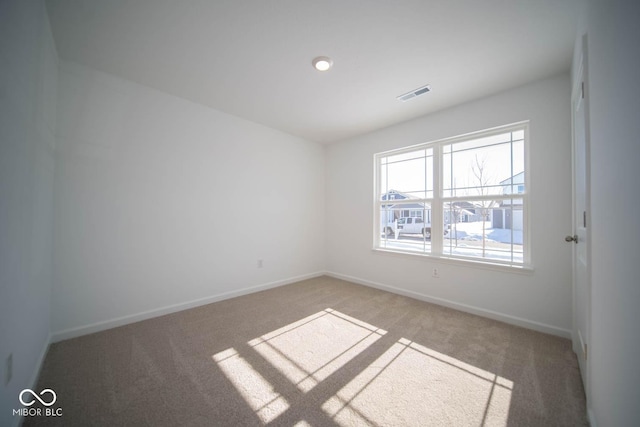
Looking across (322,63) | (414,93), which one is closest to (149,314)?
(322,63)

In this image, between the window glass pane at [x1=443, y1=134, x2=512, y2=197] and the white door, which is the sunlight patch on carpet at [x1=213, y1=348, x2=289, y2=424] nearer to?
the white door

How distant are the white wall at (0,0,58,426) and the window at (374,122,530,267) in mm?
3778

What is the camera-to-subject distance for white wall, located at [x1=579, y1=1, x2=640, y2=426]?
2.68 feet

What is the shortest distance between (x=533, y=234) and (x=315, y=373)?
104 inches

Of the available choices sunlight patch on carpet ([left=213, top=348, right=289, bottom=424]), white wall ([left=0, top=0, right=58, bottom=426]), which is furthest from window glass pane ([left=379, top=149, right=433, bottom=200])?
white wall ([left=0, top=0, right=58, bottom=426])

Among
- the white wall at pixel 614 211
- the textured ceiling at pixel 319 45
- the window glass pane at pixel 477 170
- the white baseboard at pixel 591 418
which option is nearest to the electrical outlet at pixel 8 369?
the textured ceiling at pixel 319 45

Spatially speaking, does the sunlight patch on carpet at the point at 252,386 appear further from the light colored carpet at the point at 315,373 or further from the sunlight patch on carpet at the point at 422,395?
the sunlight patch on carpet at the point at 422,395

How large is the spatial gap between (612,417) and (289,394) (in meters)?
1.60

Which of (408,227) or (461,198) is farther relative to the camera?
(408,227)

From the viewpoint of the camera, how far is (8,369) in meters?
1.24

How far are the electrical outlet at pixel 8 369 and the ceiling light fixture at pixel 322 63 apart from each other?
9.48 feet

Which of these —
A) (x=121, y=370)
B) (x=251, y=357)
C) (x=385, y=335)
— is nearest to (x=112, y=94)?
(x=121, y=370)

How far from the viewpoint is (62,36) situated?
1980 mm

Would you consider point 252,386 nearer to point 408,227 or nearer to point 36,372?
point 36,372
